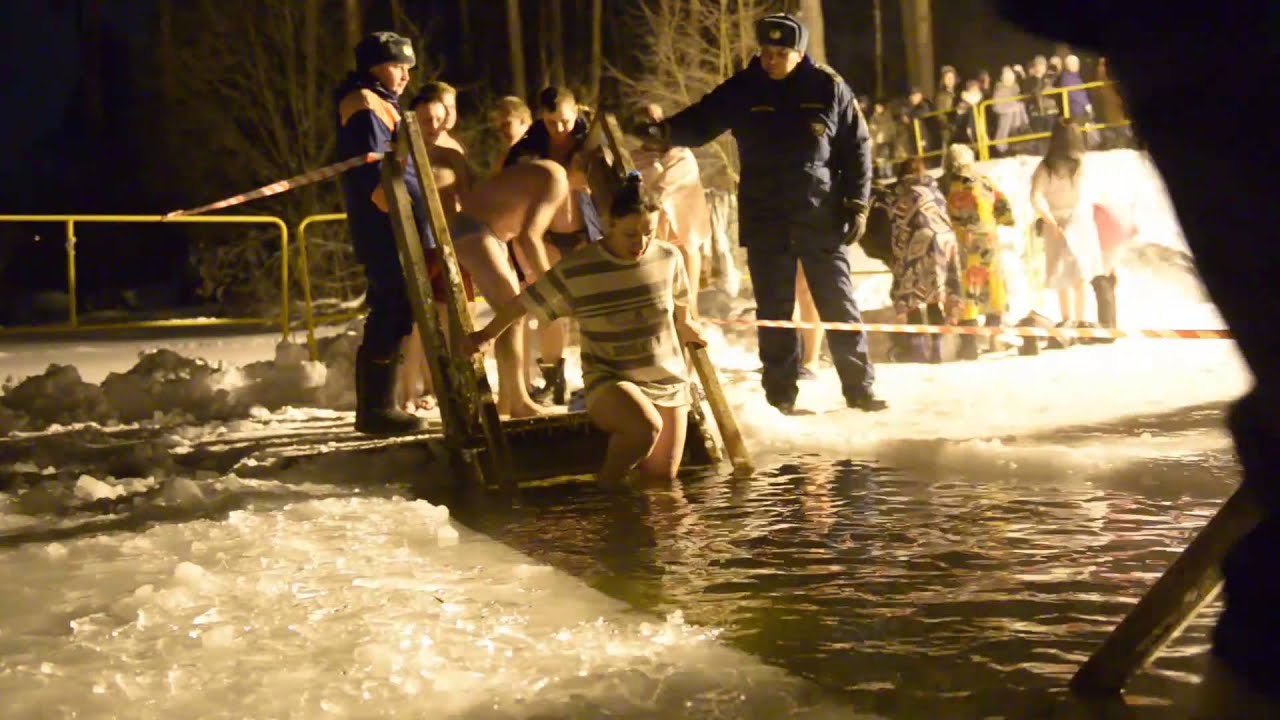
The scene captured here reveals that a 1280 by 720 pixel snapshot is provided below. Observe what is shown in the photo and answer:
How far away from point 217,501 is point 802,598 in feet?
8.99

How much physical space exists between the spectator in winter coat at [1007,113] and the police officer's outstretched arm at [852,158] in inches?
517

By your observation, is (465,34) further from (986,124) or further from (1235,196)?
(1235,196)

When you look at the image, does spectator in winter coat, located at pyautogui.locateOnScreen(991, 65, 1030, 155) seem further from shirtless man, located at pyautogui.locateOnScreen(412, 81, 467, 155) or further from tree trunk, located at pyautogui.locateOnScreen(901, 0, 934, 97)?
shirtless man, located at pyautogui.locateOnScreen(412, 81, 467, 155)

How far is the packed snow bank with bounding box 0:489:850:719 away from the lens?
3.09m

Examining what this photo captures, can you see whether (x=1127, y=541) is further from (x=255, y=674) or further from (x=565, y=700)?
(x=255, y=674)

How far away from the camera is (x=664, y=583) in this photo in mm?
4199

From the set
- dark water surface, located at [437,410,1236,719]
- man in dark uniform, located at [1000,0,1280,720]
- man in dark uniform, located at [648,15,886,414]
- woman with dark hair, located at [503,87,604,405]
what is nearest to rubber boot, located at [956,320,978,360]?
man in dark uniform, located at [648,15,886,414]

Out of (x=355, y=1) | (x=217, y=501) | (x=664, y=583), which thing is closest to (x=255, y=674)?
(x=664, y=583)

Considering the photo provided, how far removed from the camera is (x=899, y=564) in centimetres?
434

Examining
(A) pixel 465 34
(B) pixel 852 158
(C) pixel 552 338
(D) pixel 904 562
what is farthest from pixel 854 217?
(A) pixel 465 34

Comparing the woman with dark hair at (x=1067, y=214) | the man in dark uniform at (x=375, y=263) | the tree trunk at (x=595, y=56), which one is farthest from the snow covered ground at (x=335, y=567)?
the tree trunk at (x=595, y=56)

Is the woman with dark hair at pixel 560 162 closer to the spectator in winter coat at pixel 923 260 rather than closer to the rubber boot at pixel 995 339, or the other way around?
the spectator in winter coat at pixel 923 260

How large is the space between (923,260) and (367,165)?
546 cm

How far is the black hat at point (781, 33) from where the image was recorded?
25.9 feet
